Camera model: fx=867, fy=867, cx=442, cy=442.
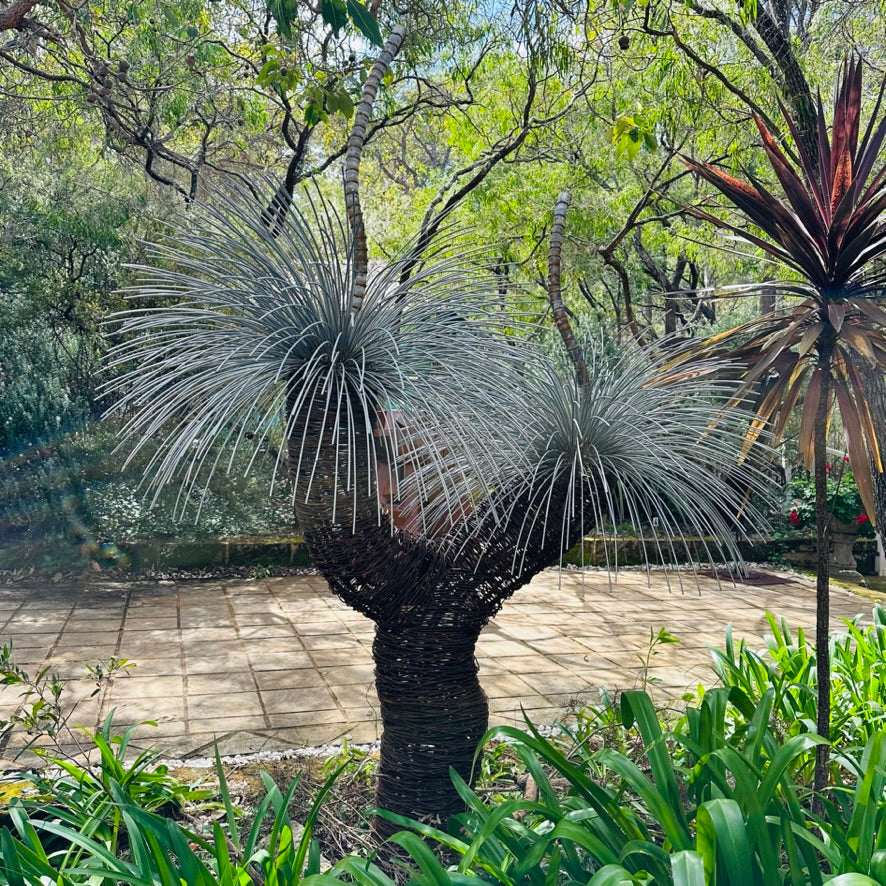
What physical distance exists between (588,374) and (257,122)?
188 inches

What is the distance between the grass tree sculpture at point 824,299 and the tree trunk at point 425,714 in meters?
1.02

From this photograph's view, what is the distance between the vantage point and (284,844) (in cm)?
177

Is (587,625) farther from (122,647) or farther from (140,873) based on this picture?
(140,873)

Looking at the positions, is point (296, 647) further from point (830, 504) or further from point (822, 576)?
point (830, 504)

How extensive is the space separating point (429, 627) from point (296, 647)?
2.89m

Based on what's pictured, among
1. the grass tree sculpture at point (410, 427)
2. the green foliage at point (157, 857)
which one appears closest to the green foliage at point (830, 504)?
the grass tree sculpture at point (410, 427)

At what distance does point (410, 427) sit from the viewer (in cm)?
214

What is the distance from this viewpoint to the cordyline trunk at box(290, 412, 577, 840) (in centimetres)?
226

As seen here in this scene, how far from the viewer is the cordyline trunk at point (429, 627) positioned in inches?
89.0

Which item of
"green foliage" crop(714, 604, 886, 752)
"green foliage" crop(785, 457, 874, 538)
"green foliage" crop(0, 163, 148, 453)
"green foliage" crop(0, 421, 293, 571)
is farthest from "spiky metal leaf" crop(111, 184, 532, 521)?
"green foliage" crop(785, 457, 874, 538)

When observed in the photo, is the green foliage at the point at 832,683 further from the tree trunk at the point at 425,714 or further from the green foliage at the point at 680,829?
the tree trunk at the point at 425,714

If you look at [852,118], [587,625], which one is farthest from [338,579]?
[587,625]

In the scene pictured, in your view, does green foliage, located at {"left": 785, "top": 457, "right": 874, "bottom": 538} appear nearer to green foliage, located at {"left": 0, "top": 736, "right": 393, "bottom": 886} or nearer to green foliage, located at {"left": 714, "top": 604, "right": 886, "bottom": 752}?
green foliage, located at {"left": 714, "top": 604, "right": 886, "bottom": 752}

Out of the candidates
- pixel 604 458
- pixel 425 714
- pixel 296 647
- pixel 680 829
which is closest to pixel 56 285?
pixel 296 647
